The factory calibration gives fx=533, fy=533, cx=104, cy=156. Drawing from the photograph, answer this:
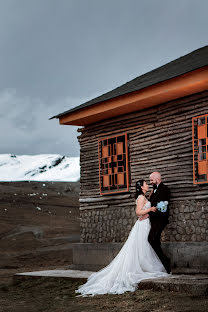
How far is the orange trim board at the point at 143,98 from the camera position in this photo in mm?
11384

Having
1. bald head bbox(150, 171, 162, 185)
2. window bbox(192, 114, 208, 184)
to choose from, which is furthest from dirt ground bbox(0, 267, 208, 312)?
window bbox(192, 114, 208, 184)

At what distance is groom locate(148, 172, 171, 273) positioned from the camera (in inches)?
443

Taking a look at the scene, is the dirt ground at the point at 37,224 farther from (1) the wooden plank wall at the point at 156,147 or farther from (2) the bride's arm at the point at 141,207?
(2) the bride's arm at the point at 141,207

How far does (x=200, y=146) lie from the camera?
12078 mm

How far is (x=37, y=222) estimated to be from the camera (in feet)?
105

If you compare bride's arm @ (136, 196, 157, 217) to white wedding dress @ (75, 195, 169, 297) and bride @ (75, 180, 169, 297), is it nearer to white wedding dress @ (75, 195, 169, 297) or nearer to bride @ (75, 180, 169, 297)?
bride @ (75, 180, 169, 297)

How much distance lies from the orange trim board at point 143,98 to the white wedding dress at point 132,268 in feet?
8.62

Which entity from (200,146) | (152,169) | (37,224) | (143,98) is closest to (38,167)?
(37,224)

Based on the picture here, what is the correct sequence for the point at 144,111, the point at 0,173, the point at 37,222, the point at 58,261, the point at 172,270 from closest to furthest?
1. the point at 172,270
2. the point at 144,111
3. the point at 58,261
4. the point at 37,222
5. the point at 0,173

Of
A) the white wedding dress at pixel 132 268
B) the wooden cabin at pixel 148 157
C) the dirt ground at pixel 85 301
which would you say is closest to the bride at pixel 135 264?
the white wedding dress at pixel 132 268

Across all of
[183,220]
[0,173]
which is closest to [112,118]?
[183,220]

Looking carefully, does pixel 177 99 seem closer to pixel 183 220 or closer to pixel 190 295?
pixel 183 220

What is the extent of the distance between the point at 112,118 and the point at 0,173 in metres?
53.9

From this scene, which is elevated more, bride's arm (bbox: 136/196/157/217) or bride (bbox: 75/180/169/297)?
bride's arm (bbox: 136/196/157/217)
